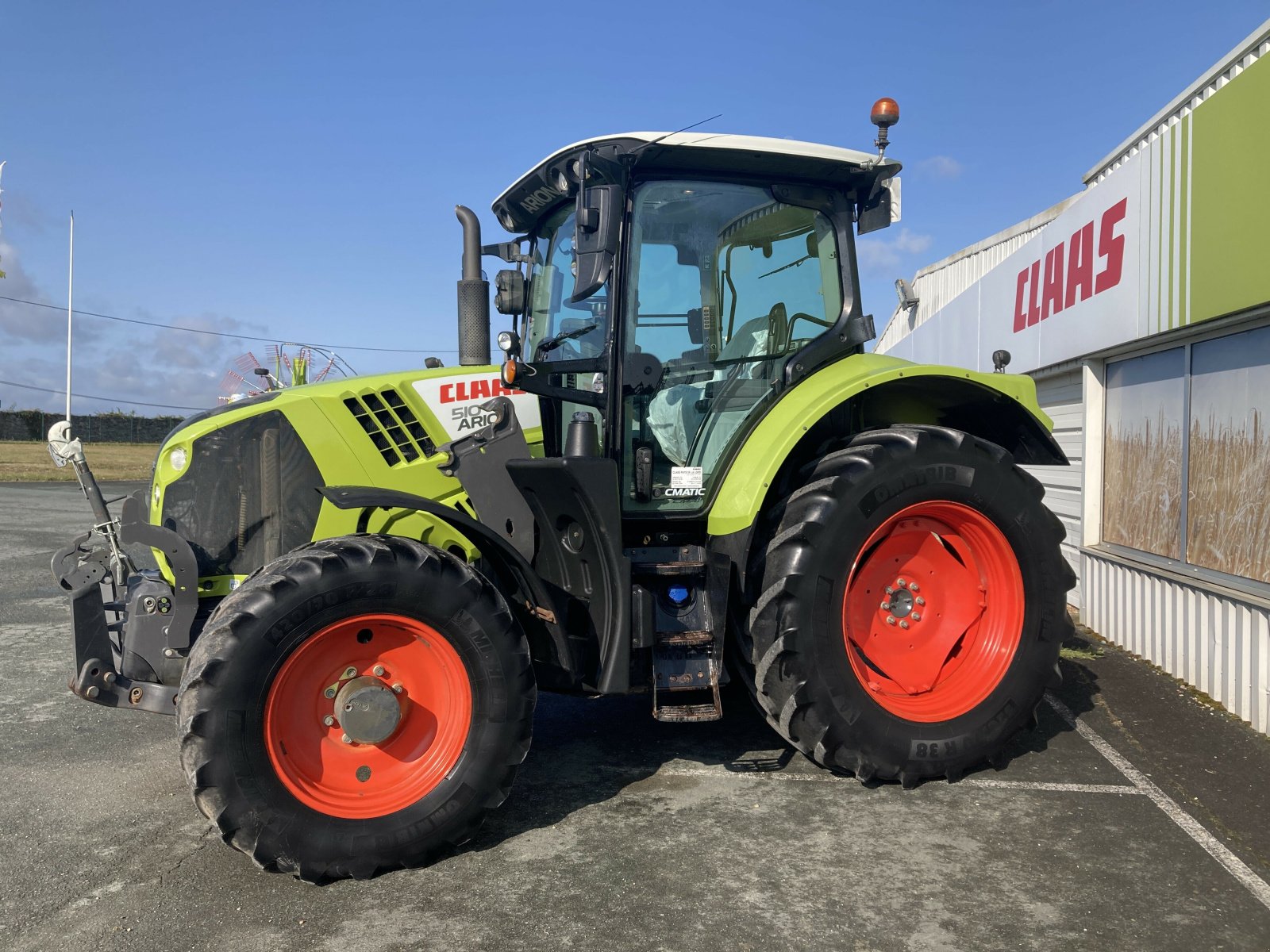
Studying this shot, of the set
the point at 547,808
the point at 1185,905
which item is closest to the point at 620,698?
the point at 547,808

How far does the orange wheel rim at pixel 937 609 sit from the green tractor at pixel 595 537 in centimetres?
1

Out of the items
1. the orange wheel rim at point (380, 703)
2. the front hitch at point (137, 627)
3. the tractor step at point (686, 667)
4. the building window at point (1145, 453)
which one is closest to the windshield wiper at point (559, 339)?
the tractor step at point (686, 667)

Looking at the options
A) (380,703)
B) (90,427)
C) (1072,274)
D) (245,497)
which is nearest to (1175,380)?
(1072,274)

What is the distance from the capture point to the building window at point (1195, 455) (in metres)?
4.70

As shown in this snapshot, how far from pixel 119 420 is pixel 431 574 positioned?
2010 inches

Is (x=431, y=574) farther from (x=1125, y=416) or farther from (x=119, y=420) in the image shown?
(x=119, y=420)

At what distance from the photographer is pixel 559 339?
409 cm

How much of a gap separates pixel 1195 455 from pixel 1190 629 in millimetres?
993

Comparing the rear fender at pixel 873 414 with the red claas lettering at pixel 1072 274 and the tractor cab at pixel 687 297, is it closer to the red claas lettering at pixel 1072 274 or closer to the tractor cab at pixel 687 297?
the tractor cab at pixel 687 297

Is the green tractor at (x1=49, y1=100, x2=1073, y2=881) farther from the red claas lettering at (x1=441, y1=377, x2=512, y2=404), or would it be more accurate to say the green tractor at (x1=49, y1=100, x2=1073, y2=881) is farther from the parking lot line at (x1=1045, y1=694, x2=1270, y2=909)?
the parking lot line at (x1=1045, y1=694, x2=1270, y2=909)

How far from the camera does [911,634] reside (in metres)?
4.16

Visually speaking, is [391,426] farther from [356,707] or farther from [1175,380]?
[1175,380]

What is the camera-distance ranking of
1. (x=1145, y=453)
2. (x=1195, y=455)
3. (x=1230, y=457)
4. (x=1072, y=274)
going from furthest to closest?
(x=1072, y=274), (x=1145, y=453), (x=1195, y=455), (x=1230, y=457)

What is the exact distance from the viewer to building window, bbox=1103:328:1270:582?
4.70 meters
